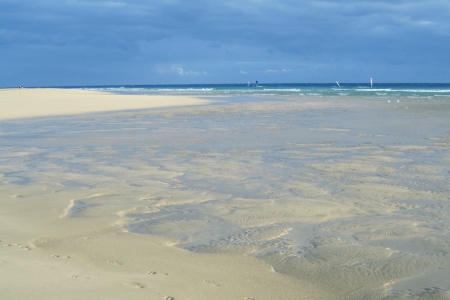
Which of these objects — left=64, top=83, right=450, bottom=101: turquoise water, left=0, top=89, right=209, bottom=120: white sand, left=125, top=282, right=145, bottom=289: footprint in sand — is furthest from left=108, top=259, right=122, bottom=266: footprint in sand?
left=64, top=83, right=450, bottom=101: turquoise water

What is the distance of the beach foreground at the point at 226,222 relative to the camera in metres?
3.70

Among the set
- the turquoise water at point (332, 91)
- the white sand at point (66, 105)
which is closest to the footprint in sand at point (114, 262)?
the white sand at point (66, 105)

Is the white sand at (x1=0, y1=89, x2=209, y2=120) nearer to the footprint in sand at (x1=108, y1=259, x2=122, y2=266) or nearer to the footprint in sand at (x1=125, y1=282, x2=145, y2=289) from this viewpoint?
the footprint in sand at (x1=108, y1=259, x2=122, y2=266)

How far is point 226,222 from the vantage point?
5.33 m

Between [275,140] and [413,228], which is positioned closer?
[413,228]

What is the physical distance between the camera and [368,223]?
5234 mm

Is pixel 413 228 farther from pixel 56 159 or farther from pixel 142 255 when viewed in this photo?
pixel 56 159

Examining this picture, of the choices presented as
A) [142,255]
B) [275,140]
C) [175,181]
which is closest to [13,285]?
[142,255]

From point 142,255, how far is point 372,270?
1913mm

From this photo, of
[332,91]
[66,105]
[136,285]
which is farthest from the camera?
[332,91]

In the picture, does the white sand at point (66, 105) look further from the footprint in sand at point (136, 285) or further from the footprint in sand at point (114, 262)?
the footprint in sand at point (136, 285)

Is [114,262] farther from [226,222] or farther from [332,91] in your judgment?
[332,91]

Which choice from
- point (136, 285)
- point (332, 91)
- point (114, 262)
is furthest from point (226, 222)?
point (332, 91)

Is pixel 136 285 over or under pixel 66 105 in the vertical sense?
under
